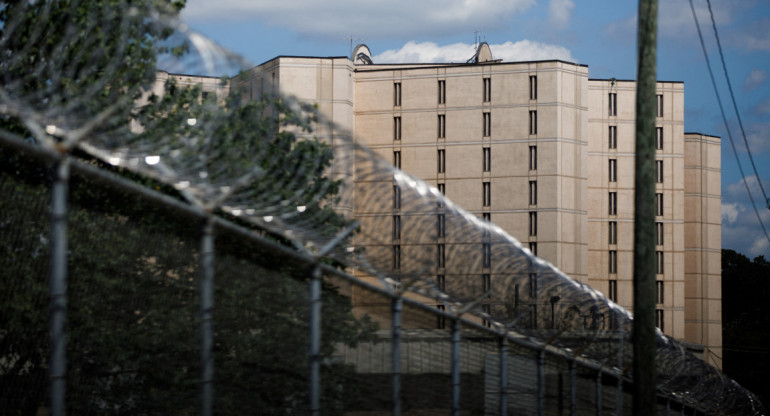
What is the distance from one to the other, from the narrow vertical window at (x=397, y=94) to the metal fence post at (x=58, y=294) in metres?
62.2

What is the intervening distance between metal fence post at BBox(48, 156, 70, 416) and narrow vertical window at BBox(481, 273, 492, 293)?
4.79 metres

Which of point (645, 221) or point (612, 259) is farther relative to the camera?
point (612, 259)

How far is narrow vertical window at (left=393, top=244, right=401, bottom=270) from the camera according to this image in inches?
268

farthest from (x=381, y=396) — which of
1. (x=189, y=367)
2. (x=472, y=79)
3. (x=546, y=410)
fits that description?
(x=472, y=79)

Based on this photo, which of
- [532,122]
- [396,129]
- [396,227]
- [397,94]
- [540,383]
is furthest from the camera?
[396,129]

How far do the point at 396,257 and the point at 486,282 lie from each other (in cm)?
235

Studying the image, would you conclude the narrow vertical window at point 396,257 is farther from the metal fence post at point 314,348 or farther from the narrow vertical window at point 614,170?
the narrow vertical window at point 614,170

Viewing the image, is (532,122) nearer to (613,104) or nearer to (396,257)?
(613,104)

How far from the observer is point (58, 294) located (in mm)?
4211

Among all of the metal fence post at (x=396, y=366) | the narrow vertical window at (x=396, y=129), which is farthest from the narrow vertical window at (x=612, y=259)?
the metal fence post at (x=396, y=366)

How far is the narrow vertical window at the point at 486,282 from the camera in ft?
28.2

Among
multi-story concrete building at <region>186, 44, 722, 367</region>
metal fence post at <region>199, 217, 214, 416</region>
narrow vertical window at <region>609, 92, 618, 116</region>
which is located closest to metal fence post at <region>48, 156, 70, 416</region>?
metal fence post at <region>199, 217, 214, 416</region>

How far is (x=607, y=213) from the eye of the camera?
72688 mm

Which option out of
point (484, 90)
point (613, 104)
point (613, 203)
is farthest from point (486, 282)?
point (613, 104)
